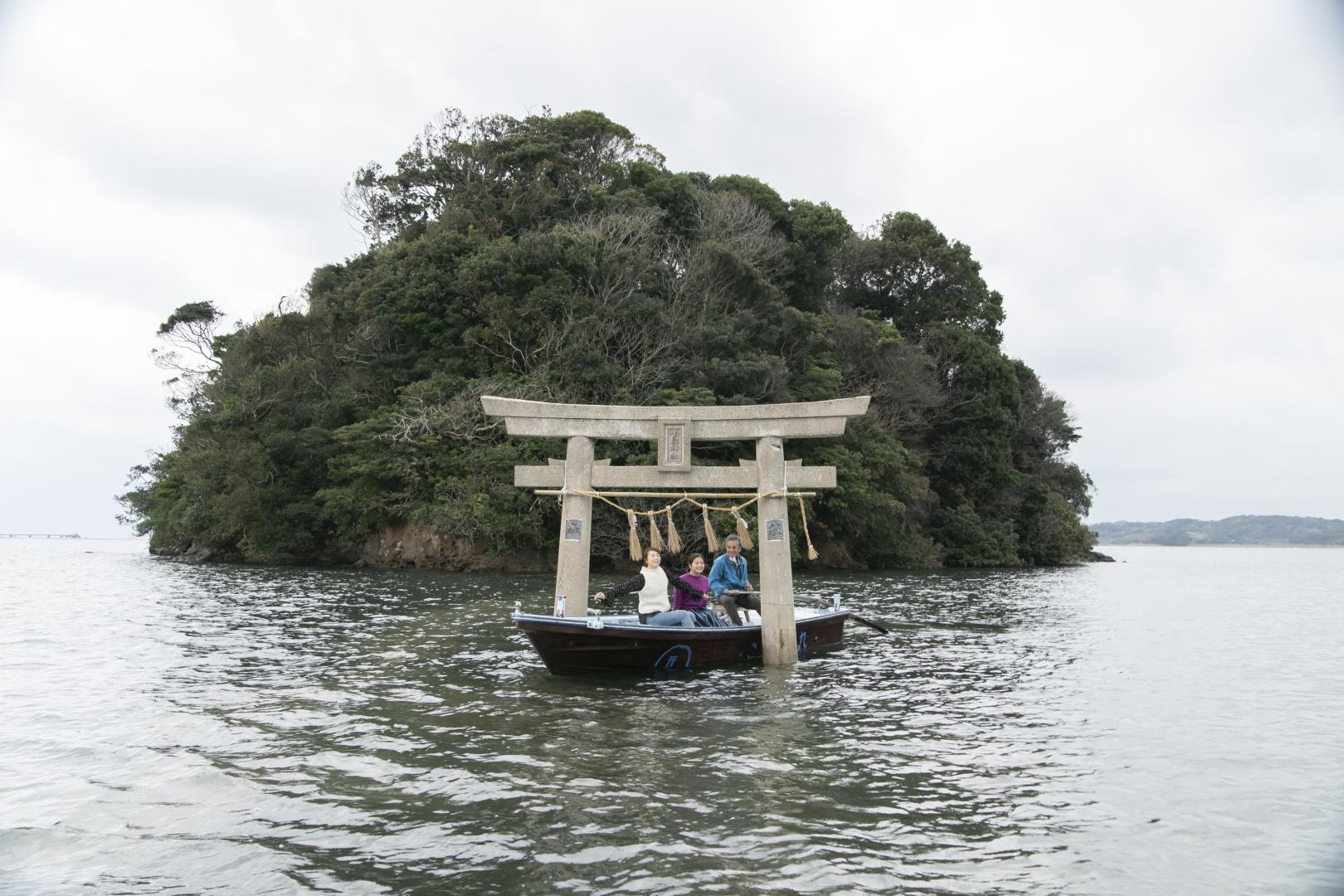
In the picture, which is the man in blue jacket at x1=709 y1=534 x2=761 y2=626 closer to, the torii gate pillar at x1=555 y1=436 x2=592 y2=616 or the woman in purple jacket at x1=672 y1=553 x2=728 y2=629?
the woman in purple jacket at x1=672 y1=553 x2=728 y2=629

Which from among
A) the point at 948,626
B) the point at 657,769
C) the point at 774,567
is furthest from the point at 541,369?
the point at 657,769

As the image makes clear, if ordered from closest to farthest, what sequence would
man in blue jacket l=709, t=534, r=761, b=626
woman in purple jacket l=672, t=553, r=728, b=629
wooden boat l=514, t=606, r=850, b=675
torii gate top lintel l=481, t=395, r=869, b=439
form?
wooden boat l=514, t=606, r=850, b=675 < torii gate top lintel l=481, t=395, r=869, b=439 < woman in purple jacket l=672, t=553, r=728, b=629 < man in blue jacket l=709, t=534, r=761, b=626

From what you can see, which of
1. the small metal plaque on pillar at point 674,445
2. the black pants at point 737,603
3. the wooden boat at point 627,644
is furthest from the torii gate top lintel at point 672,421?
the wooden boat at point 627,644

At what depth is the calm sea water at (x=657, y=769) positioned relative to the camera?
6.02 m

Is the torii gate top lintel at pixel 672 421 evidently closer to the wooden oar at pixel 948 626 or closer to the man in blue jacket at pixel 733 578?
the man in blue jacket at pixel 733 578

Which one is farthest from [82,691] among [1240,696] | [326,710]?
[1240,696]

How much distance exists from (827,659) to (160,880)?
10.9 m

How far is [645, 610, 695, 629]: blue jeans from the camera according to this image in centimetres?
1327

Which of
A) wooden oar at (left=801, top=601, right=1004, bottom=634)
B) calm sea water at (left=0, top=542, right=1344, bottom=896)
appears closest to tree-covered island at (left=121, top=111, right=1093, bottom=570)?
wooden oar at (left=801, top=601, right=1004, bottom=634)

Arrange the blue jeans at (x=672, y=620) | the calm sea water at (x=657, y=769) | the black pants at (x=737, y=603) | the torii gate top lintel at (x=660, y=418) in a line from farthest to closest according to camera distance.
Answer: the black pants at (x=737, y=603)
the torii gate top lintel at (x=660, y=418)
the blue jeans at (x=672, y=620)
the calm sea water at (x=657, y=769)

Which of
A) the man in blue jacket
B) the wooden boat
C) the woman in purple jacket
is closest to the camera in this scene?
the wooden boat

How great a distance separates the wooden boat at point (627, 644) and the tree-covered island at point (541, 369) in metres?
21.4

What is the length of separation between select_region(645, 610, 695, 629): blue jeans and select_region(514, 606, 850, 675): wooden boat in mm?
227

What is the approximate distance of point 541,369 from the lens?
36344 mm
